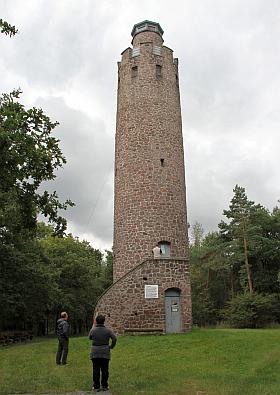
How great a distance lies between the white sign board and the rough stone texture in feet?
0.43

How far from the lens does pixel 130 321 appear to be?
56.6 ft

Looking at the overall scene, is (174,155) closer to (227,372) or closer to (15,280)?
(15,280)

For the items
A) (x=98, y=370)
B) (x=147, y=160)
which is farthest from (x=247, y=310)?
(x=98, y=370)

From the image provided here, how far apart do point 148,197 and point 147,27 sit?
10.8 metres

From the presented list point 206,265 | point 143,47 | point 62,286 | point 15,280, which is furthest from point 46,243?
point 143,47

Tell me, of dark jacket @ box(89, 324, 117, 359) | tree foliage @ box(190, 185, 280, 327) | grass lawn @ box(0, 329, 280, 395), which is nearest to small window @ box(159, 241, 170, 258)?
grass lawn @ box(0, 329, 280, 395)

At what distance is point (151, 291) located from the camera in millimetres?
17594

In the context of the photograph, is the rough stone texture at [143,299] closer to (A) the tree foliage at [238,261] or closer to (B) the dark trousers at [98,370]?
(B) the dark trousers at [98,370]

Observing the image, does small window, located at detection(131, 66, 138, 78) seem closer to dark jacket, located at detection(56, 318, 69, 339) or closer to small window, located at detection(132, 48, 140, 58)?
small window, located at detection(132, 48, 140, 58)

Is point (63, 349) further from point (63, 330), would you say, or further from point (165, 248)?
point (165, 248)

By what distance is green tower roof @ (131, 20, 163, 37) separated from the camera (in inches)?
966

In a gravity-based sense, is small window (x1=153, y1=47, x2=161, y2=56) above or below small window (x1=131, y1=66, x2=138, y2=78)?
above

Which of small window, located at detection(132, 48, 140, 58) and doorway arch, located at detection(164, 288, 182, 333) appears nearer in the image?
doorway arch, located at detection(164, 288, 182, 333)

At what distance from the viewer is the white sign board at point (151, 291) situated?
57.6 ft
